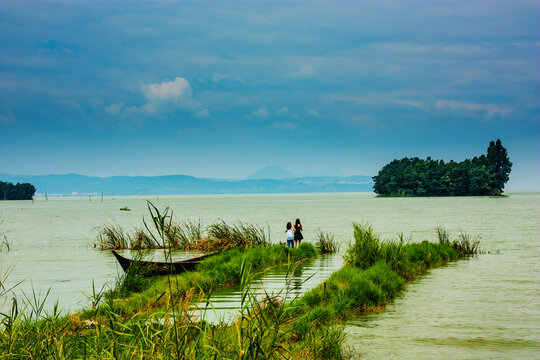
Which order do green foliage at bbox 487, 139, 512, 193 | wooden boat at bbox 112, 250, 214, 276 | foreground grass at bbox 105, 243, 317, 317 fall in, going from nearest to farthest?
foreground grass at bbox 105, 243, 317, 317
wooden boat at bbox 112, 250, 214, 276
green foliage at bbox 487, 139, 512, 193

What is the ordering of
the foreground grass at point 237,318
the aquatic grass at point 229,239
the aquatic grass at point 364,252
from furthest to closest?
the aquatic grass at point 229,239 → the aquatic grass at point 364,252 → the foreground grass at point 237,318

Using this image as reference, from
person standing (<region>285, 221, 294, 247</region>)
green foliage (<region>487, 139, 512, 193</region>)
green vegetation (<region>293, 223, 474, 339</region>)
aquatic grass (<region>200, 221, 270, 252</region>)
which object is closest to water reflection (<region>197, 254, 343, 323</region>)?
green vegetation (<region>293, 223, 474, 339</region>)

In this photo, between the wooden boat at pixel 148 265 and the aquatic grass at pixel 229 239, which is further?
the aquatic grass at pixel 229 239

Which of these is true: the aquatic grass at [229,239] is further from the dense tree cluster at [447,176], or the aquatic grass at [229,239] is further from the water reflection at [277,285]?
the dense tree cluster at [447,176]

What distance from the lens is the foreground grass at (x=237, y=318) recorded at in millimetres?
6488

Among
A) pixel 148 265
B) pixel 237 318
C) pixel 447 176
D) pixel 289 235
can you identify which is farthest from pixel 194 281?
pixel 447 176

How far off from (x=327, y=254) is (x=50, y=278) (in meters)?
15.4

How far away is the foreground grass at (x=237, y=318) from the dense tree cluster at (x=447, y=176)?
14170 cm

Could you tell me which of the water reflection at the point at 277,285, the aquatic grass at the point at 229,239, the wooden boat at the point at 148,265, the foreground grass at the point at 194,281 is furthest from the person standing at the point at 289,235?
the wooden boat at the point at 148,265

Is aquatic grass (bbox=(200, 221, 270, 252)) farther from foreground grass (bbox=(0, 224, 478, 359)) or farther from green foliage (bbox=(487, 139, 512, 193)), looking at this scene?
green foliage (bbox=(487, 139, 512, 193))

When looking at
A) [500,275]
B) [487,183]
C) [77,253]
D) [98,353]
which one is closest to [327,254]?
[500,275]

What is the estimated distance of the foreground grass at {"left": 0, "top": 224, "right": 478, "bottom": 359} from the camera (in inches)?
255

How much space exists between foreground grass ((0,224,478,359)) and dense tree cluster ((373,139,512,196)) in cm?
14170

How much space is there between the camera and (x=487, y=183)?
6471 inches
